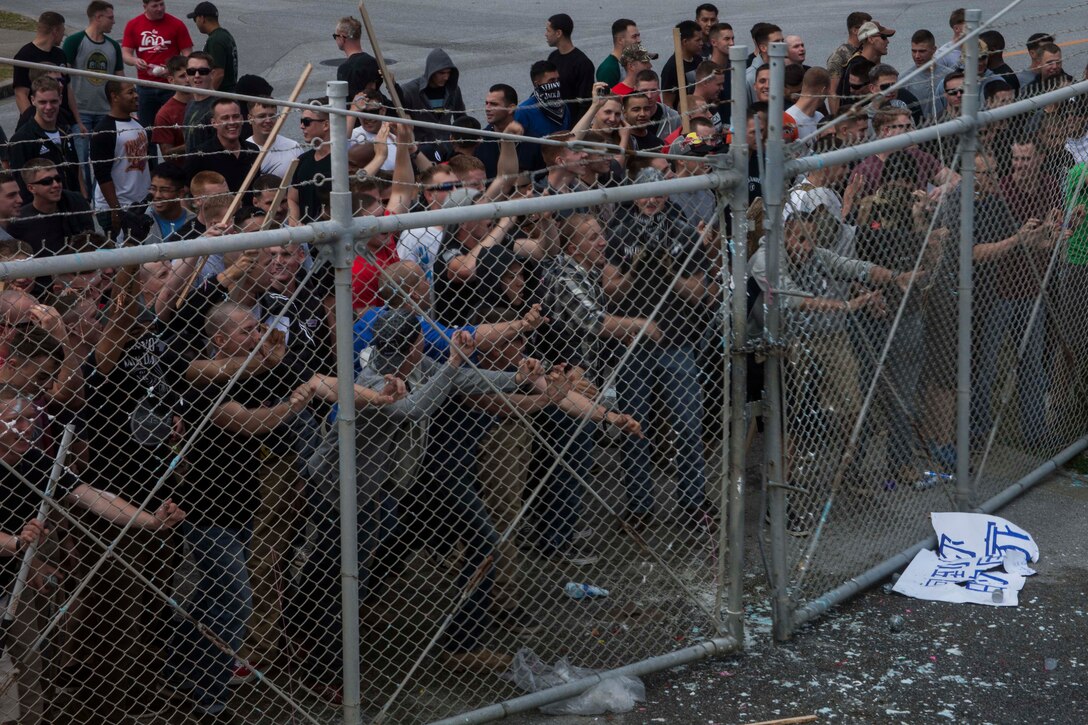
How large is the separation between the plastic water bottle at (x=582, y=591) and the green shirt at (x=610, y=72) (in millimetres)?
7116

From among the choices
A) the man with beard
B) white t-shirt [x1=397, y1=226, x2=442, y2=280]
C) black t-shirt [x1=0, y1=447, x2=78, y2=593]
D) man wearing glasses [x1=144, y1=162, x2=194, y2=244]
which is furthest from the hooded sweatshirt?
black t-shirt [x1=0, y1=447, x2=78, y2=593]

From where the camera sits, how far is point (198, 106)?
10156 millimetres

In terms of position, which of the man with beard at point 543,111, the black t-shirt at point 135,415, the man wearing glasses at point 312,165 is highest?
the man with beard at point 543,111

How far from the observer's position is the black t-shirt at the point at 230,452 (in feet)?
16.1

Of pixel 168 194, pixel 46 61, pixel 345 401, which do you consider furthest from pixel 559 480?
pixel 46 61

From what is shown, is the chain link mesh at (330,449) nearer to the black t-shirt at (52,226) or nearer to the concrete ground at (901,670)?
the concrete ground at (901,670)

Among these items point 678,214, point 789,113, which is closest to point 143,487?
point 678,214

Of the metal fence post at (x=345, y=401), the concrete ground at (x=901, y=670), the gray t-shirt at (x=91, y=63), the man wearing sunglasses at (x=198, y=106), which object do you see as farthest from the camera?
the gray t-shirt at (x=91, y=63)

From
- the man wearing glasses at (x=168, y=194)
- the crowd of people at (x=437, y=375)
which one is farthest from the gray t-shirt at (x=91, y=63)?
the crowd of people at (x=437, y=375)

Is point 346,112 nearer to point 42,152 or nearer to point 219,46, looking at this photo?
point 42,152

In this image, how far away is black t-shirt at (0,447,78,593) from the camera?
4582mm

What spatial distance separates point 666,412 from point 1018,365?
2609 millimetres

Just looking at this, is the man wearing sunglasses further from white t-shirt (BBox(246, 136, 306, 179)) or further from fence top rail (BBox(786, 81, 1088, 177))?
fence top rail (BBox(786, 81, 1088, 177))

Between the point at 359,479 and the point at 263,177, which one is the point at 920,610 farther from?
the point at 263,177
